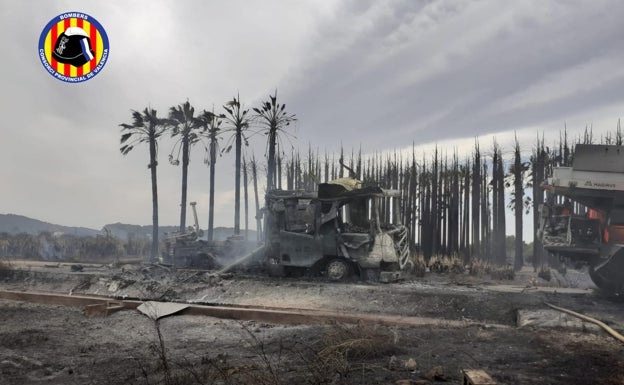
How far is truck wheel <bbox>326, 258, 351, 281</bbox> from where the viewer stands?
521 inches

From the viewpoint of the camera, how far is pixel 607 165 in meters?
10.1

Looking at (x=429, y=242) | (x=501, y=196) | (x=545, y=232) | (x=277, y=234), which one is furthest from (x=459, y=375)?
(x=501, y=196)

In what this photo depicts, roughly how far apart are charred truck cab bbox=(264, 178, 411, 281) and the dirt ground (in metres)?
0.63

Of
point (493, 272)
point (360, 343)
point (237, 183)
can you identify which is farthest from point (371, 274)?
point (237, 183)

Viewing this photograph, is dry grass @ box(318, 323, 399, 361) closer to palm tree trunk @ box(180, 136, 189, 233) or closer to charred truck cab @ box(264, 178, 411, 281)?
charred truck cab @ box(264, 178, 411, 281)

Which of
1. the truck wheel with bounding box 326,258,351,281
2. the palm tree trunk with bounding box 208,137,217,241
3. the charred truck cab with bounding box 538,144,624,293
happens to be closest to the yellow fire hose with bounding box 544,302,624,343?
the charred truck cab with bounding box 538,144,624,293

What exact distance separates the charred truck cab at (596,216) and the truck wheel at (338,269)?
505cm

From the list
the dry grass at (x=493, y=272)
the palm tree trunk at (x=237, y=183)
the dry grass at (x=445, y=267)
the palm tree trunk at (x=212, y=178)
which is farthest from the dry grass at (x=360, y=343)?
the palm tree trunk at (x=212, y=178)

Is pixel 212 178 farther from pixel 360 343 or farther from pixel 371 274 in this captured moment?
pixel 360 343

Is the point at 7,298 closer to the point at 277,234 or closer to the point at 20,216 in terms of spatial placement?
the point at 277,234

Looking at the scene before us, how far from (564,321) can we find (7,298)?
1405 centimetres

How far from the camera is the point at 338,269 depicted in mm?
13258

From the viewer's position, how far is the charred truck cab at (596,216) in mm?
9836

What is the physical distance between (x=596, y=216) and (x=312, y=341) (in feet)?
23.1
